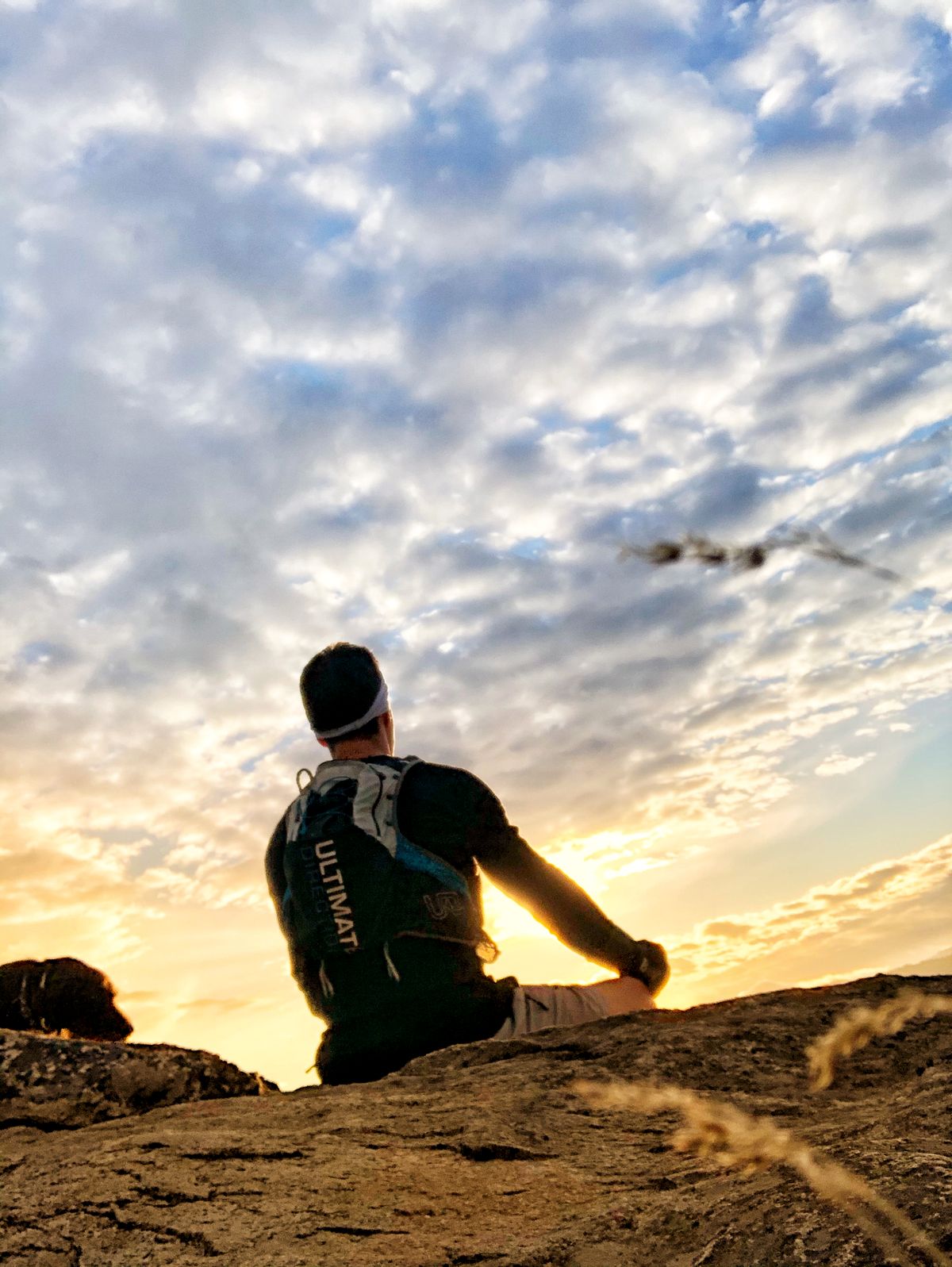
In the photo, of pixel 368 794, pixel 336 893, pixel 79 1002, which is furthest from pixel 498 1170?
pixel 79 1002

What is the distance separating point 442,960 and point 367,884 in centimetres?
43

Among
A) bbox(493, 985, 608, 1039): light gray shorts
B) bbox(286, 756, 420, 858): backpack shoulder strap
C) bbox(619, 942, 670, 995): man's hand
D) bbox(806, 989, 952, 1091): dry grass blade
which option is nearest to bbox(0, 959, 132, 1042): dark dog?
bbox(286, 756, 420, 858): backpack shoulder strap

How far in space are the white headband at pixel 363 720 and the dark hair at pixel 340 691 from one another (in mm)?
13

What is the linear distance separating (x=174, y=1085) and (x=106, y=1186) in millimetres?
1258

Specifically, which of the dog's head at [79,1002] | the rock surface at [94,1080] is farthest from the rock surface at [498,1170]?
the dog's head at [79,1002]

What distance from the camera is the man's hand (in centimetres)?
458

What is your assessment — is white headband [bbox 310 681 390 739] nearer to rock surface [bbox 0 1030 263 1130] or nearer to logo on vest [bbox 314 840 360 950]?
logo on vest [bbox 314 840 360 950]

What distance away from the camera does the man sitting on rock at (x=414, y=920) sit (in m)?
4.27

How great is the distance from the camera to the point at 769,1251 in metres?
1.60

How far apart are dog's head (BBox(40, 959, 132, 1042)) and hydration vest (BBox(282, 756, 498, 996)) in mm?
2064

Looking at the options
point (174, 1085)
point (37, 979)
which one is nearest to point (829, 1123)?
point (174, 1085)

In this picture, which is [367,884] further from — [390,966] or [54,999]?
[54,999]

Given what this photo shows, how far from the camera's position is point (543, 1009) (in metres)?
4.43

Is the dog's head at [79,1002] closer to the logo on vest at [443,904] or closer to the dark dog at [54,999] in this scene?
the dark dog at [54,999]
